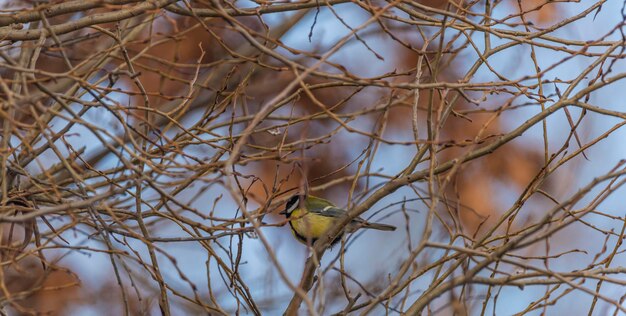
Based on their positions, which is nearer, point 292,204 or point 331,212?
point 292,204

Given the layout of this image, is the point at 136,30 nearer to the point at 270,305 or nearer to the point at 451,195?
the point at 270,305

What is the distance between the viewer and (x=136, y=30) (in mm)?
4988

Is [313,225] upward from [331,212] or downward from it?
downward

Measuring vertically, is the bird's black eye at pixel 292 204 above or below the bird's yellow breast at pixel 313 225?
above

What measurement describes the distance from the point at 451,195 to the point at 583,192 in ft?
16.1

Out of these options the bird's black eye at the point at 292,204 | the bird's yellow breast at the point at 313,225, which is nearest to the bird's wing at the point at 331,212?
the bird's yellow breast at the point at 313,225

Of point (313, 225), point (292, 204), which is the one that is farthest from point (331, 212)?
point (292, 204)

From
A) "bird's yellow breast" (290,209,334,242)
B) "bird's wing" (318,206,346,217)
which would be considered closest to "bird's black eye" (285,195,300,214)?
"bird's yellow breast" (290,209,334,242)

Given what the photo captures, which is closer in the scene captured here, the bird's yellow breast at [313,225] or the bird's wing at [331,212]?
the bird's yellow breast at [313,225]

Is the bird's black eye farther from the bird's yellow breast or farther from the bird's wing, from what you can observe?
the bird's wing

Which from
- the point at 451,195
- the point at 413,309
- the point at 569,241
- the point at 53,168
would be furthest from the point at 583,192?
the point at 569,241

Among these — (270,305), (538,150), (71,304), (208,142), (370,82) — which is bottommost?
(370,82)

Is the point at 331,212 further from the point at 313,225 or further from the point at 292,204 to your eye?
the point at 292,204

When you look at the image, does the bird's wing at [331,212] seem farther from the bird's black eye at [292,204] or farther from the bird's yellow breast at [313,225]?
the bird's black eye at [292,204]
